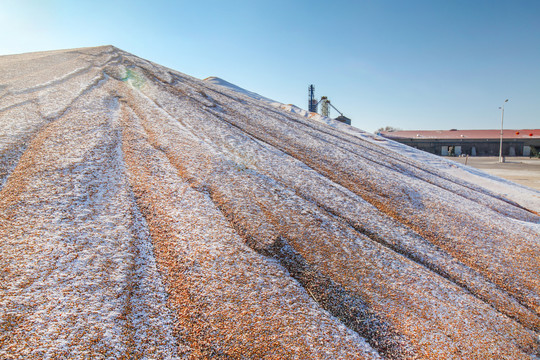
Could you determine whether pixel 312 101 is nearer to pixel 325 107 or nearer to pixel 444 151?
pixel 325 107

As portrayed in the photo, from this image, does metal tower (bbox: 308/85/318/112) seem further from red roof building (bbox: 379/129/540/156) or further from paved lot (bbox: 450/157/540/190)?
paved lot (bbox: 450/157/540/190)

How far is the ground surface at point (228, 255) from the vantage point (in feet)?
5.86

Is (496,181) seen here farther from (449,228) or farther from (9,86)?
(9,86)

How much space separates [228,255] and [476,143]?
37.7 m

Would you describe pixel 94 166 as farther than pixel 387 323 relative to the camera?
Yes

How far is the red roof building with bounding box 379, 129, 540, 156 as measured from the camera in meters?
29.9

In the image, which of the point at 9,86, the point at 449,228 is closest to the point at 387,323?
the point at 449,228

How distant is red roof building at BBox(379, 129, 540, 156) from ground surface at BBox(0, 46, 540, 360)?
92.3 ft

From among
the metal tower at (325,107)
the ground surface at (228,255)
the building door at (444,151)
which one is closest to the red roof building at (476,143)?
the building door at (444,151)

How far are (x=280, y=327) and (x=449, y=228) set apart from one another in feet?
9.62

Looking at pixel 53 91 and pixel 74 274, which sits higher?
pixel 53 91

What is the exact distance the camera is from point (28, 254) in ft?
6.84

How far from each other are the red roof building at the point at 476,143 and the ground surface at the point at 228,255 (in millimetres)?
28134

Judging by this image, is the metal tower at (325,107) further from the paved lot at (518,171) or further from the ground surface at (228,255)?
the ground surface at (228,255)
